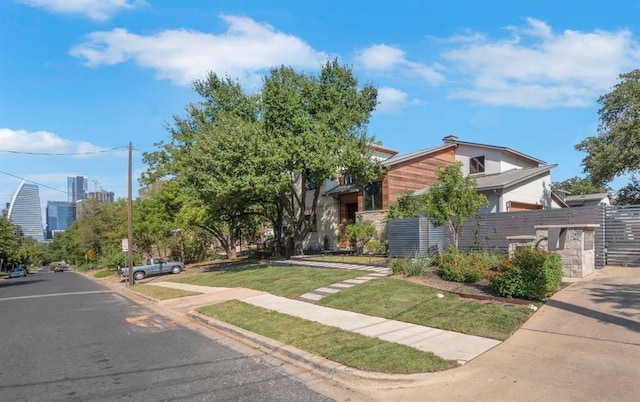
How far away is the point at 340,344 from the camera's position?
729 centimetres

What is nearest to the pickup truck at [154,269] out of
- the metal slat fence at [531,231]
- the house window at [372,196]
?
the house window at [372,196]

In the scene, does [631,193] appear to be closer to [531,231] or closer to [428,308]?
[531,231]

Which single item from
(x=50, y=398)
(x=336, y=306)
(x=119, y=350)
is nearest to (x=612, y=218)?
(x=336, y=306)

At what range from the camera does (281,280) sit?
16.0m

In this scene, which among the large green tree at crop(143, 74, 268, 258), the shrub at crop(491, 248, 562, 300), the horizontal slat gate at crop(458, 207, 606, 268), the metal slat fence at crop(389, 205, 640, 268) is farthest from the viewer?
the large green tree at crop(143, 74, 268, 258)

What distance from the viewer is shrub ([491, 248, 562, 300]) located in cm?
907

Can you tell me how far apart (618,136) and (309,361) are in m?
25.0

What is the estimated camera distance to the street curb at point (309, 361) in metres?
5.63

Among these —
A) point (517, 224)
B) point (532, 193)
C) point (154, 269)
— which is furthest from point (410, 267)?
point (154, 269)

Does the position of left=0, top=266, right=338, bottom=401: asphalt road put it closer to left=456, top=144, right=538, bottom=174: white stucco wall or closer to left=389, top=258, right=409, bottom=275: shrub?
left=389, top=258, right=409, bottom=275: shrub

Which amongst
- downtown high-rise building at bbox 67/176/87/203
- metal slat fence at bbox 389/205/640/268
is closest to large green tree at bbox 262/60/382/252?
metal slat fence at bbox 389/205/640/268

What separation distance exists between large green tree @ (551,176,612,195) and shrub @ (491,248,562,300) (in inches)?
1810

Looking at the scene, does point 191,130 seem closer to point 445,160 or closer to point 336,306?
point 445,160

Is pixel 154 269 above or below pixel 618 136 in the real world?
below
